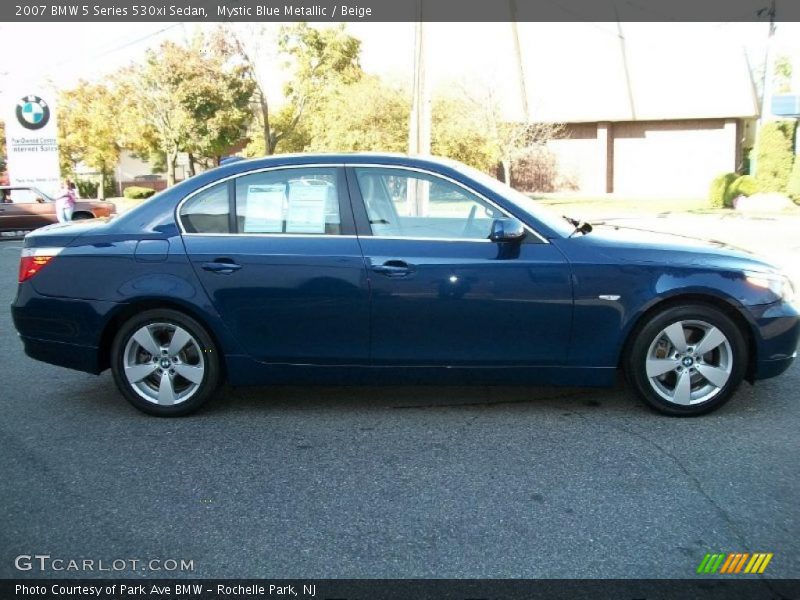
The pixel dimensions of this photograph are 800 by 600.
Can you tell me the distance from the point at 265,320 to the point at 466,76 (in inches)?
1120

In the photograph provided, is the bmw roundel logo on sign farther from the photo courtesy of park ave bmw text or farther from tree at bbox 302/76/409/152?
the photo courtesy of park ave bmw text

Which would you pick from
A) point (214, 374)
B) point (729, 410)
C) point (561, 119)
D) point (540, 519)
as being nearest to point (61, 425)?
point (214, 374)

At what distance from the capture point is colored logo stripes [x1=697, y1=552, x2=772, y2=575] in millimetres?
3123

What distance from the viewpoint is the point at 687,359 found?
4.86 metres

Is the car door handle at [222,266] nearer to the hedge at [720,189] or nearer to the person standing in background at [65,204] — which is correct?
the person standing in background at [65,204]

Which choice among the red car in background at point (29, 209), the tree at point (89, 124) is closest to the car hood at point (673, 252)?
the red car in background at point (29, 209)

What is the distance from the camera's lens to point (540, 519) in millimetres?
3549

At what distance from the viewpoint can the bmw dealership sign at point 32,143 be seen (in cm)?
2491

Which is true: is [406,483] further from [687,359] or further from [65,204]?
[65,204]

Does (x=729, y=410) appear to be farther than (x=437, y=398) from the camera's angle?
No

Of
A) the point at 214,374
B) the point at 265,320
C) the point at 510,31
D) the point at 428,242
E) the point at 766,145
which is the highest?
the point at 510,31

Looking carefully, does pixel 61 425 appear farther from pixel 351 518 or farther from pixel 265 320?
pixel 351 518

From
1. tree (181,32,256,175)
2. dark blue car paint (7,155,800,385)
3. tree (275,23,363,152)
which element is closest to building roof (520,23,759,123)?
tree (275,23,363,152)

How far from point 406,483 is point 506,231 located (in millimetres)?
1685
